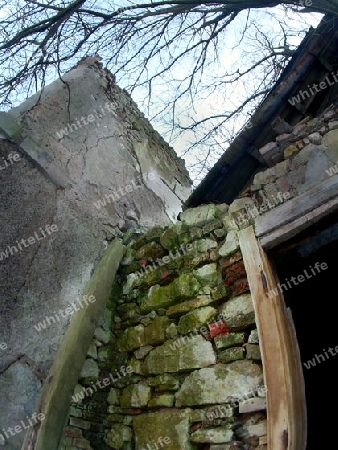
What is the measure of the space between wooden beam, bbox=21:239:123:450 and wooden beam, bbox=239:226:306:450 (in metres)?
1.34

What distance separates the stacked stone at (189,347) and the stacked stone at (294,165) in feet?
0.70

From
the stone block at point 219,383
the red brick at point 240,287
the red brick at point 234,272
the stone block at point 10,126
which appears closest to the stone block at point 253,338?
the stone block at point 219,383

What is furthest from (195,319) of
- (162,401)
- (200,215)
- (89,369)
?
(89,369)

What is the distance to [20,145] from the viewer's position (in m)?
3.13

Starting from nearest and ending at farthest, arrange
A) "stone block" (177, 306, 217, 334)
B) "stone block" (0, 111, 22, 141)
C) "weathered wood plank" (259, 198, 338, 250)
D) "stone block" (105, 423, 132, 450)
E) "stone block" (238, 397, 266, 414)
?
"stone block" (238, 397, 266, 414), "weathered wood plank" (259, 198, 338, 250), "stone block" (177, 306, 217, 334), "stone block" (105, 423, 132, 450), "stone block" (0, 111, 22, 141)

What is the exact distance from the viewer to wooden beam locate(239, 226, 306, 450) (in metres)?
1.81

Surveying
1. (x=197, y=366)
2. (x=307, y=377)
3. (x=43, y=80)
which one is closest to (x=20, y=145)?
(x=43, y=80)

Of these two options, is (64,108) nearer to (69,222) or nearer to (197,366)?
(69,222)

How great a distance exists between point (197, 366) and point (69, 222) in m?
1.60

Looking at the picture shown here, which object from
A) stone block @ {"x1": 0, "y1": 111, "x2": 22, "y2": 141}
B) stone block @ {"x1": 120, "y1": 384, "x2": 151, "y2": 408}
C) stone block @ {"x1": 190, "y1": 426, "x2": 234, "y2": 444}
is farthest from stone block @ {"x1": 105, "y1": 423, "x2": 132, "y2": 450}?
stone block @ {"x1": 0, "y1": 111, "x2": 22, "y2": 141}

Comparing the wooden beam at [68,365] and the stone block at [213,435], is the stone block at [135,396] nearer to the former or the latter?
the wooden beam at [68,365]

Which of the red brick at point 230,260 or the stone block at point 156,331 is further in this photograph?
the stone block at point 156,331

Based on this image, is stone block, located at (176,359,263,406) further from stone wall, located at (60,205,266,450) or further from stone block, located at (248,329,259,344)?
stone block, located at (248,329,259,344)

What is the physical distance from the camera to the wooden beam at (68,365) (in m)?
2.38
